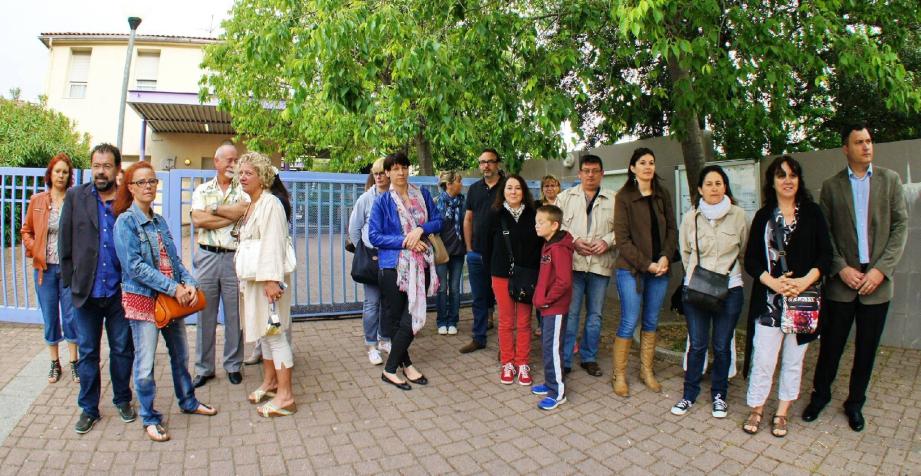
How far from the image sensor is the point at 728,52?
5129 millimetres

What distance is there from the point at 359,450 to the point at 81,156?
16.6 metres

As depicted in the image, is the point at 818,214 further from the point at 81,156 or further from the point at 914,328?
the point at 81,156

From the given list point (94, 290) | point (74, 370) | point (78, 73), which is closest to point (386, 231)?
point (94, 290)

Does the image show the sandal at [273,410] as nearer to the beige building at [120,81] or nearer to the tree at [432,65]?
the tree at [432,65]

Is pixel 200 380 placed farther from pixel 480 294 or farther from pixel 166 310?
pixel 480 294

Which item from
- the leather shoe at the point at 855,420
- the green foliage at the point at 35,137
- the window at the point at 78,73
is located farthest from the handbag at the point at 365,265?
the window at the point at 78,73

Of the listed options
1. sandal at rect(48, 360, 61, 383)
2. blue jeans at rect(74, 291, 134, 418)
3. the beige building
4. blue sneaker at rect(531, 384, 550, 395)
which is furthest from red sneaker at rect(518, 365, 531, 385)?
the beige building

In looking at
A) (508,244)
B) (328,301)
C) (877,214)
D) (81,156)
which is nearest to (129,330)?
(508,244)

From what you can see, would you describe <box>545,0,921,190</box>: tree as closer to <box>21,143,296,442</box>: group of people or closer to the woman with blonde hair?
the woman with blonde hair

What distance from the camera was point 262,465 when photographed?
3.12 meters

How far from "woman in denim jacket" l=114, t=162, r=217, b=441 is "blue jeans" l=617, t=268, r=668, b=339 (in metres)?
3.27

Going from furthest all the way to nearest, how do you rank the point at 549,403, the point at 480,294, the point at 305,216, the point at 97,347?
the point at 305,216 < the point at 480,294 < the point at 549,403 < the point at 97,347

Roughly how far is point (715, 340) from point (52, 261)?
5.37m

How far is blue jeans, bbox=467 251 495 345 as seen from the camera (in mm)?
5477
